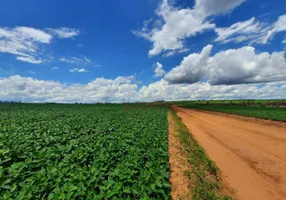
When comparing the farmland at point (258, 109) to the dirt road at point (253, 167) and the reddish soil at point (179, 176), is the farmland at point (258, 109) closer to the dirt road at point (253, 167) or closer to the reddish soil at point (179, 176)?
the dirt road at point (253, 167)

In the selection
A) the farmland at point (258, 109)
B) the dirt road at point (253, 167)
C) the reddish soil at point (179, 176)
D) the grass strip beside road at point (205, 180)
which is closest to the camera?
the grass strip beside road at point (205, 180)

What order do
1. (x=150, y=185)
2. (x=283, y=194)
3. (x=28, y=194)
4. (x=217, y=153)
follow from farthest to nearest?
(x=217, y=153) < (x=283, y=194) < (x=150, y=185) < (x=28, y=194)

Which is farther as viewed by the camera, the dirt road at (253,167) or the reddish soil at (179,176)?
the dirt road at (253,167)

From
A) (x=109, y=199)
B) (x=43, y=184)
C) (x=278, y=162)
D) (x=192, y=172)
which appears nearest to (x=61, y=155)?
(x=43, y=184)

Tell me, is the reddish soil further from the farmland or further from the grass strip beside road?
the farmland

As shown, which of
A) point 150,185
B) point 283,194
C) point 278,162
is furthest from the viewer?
point 278,162

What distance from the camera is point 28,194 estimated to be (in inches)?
141

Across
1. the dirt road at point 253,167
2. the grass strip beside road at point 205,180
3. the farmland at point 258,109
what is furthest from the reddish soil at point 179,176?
the farmland at point 258,109

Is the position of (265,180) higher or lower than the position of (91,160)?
lower

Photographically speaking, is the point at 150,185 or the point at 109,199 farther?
the point at 150,185

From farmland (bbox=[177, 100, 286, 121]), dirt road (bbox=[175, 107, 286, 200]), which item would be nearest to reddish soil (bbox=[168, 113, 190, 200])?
dirt road (bbox=[175, 107, 286, 200])

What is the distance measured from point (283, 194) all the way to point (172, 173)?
400 centimetres

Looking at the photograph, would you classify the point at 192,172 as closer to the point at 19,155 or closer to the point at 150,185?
the point at 150,185

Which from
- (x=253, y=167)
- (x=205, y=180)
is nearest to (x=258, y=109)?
(x=253, y=167)
